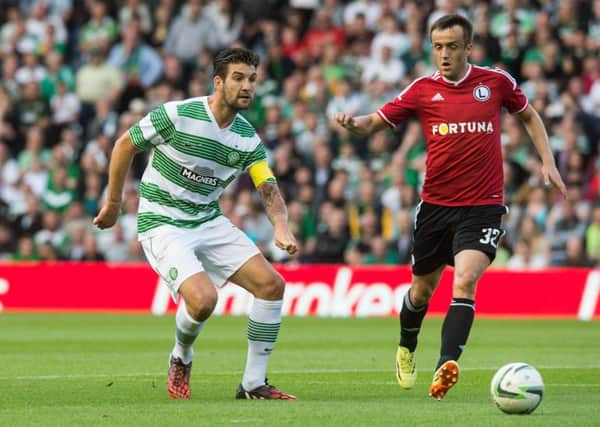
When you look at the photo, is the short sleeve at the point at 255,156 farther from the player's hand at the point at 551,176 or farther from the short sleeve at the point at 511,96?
the player's hand at the point at 551,176

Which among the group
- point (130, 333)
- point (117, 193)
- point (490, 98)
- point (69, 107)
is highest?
point (490, 98)

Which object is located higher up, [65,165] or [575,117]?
[575,117]

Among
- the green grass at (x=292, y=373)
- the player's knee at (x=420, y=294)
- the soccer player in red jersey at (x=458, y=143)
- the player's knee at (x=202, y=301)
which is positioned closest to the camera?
the green grass at (x=292, y=373)

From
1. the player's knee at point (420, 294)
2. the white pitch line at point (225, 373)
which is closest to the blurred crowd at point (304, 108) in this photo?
the white pitch line at point (225, 373)

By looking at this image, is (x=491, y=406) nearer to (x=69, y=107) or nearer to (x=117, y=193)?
(x=117, y=193)

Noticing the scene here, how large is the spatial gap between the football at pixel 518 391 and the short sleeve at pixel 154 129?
284 centimetres

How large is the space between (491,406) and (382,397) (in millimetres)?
956

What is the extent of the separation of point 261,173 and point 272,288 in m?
0.82

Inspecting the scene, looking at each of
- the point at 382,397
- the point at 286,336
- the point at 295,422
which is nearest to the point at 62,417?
the point at 295,422

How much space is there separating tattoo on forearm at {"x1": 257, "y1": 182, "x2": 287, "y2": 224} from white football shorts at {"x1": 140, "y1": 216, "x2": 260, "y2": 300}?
0.28m

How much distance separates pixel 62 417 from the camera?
873 cm

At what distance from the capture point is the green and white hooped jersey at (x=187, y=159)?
10.0 meters

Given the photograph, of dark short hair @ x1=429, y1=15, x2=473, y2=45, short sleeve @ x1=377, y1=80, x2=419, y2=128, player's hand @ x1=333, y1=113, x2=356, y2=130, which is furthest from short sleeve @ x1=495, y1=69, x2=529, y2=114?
player's hand @ x1=333, y1=113, x2=356, y2=130

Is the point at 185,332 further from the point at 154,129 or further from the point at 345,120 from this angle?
the point at 345,120
